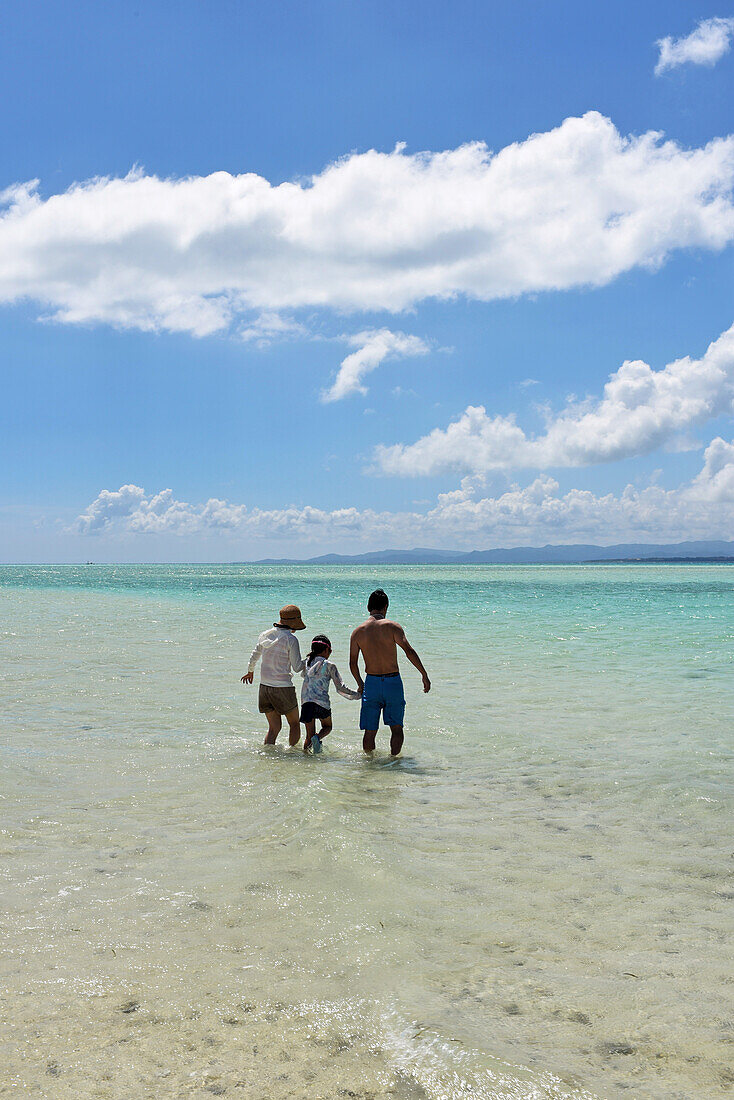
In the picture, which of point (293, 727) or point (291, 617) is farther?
point (293, 727)

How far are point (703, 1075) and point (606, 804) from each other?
448 centimetres

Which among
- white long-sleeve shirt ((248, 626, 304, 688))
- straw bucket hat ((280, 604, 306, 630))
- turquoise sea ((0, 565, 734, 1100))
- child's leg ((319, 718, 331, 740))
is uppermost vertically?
straw bucket hat ((280, 604, 306, 630))

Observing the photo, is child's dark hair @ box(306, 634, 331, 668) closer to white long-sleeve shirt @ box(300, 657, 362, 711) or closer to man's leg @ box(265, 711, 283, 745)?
white long-sleeve shirt @ box(300, 657, 362, 711)

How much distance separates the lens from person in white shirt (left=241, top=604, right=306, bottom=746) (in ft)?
31.6

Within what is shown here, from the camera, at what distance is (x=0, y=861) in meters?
5.88

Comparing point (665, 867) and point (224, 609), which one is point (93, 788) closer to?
point (665, 867)

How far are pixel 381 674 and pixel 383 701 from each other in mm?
351

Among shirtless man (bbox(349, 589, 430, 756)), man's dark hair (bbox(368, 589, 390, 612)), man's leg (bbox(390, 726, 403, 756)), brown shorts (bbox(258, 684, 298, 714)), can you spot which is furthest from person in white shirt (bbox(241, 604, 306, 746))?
man's leg (bbox(390, 726, 403, 756))

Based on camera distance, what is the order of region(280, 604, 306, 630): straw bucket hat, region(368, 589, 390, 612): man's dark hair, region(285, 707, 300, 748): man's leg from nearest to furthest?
region(368, 589, 390, 612): man's dark hair → region(280, 604, 306, 630): straw bucket hat → region(285, 707, 300, 748): man's leg

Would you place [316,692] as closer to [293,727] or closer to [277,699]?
[277,699]

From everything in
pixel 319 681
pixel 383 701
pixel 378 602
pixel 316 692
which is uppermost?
pixel 378 602

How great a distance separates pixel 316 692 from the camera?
31.9ft

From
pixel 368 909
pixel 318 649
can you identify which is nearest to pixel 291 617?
pixel 318 649

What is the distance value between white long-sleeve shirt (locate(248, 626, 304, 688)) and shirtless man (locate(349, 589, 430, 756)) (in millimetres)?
736
